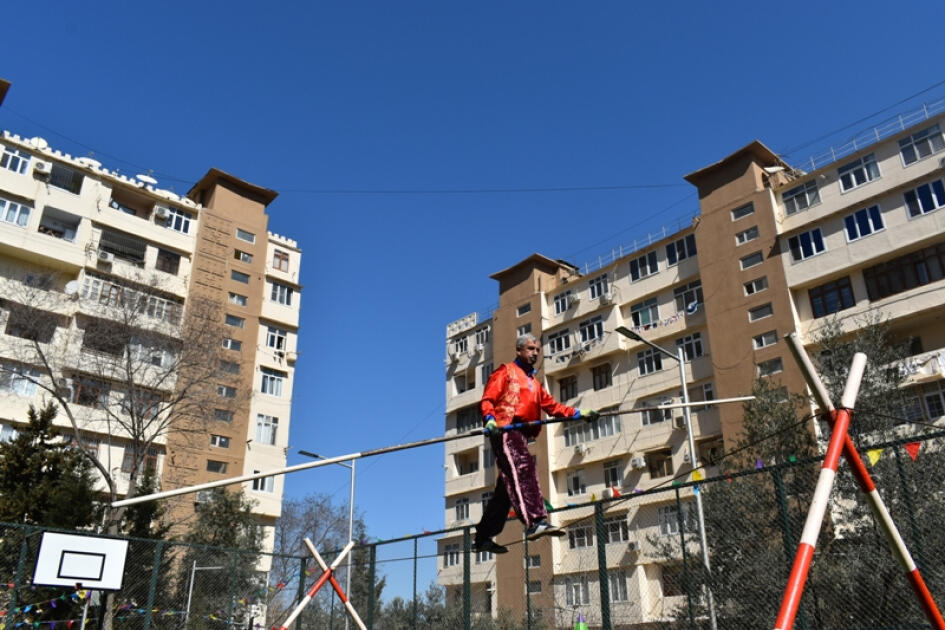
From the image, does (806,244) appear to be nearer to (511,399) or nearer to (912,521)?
(912,521)

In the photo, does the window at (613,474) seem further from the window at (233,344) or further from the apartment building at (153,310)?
the window at (233,344)

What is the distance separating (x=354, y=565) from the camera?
52.6ft

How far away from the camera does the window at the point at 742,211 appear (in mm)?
35344

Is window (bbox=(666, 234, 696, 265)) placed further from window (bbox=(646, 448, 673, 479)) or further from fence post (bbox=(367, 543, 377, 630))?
fence post (bbox=(367, 543, 377, 630))

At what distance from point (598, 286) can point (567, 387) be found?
5.70 m

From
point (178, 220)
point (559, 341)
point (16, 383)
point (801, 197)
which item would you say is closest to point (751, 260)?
point (801, 197)

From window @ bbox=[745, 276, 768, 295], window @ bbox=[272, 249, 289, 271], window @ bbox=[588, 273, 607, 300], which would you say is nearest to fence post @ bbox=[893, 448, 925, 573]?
window @ bbox=[745, 276, 768, 295]

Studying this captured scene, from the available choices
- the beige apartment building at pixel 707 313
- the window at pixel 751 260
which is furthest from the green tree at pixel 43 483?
the window at pixel 751 260

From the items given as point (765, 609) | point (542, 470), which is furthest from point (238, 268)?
point (765, 609)

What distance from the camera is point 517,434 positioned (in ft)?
22.0

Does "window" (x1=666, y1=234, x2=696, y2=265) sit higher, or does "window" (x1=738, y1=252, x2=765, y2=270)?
"window" (x1=666, y1=234, x2=696, y2=265)

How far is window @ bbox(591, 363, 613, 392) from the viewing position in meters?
40.5

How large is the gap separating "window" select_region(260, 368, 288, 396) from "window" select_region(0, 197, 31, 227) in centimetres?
1357

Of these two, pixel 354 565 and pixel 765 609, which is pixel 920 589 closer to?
pixel 765 609
